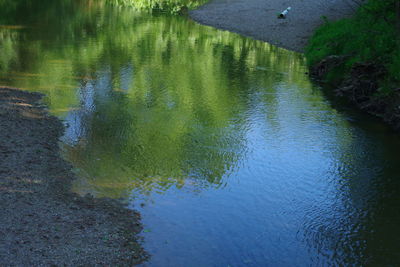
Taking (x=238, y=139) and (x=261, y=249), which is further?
(x=238, y=139)

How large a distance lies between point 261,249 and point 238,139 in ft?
21.0

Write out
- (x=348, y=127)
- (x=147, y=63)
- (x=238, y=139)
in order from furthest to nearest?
1. (x=147, y=63)
2. (x=348, y=127)
3. (x=238, y=139)

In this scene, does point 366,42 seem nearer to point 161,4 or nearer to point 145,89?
→ point 145,89

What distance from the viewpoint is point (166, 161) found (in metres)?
13.6

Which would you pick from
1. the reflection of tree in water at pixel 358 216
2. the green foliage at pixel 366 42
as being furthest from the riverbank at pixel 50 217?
the green foliage at pixel 366 42

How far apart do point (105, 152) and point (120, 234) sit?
455 centimetres

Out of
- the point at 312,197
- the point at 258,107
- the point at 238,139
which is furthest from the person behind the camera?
the point at 258,107

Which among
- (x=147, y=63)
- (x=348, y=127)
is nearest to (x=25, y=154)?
(x=348, y=127)

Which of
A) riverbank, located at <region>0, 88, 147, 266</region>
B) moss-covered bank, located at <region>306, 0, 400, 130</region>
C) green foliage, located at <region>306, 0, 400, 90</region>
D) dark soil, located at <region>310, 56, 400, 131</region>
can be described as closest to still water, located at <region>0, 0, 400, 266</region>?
riverbank, located at <region>0, 88, 147, 266</region>

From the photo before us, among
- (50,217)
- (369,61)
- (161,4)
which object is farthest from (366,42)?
(161,4)

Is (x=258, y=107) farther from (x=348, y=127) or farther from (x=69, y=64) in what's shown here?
(x=69, y=64)

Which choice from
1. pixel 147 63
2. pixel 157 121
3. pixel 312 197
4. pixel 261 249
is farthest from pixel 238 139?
pixel 147 63

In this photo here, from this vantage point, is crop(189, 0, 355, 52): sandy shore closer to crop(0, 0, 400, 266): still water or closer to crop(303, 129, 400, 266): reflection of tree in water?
crop(0, 0, 400, 266): still water

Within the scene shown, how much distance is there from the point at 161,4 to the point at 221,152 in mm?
35753
